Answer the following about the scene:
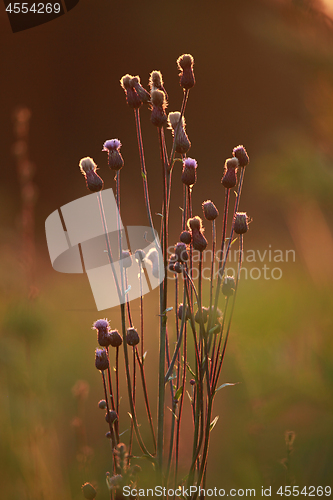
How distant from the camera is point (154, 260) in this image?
513 mm

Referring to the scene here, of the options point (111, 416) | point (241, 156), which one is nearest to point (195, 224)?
point (241, 156)

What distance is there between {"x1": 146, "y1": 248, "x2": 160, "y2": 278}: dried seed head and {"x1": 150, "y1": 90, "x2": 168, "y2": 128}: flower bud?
16 cm

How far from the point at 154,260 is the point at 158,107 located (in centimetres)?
19

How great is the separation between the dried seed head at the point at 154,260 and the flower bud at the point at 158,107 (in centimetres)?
16

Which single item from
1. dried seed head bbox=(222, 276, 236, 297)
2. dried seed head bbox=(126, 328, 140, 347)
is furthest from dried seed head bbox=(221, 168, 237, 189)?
dried seed head bbox=(126, 328, 140, 347)

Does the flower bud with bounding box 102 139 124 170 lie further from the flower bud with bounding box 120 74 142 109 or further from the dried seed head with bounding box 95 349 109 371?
the dried seed head with bounding box 95 349 109 371

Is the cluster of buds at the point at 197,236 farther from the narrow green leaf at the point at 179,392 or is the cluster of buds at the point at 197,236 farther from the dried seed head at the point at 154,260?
the narrow green leaf at the point at 179,392

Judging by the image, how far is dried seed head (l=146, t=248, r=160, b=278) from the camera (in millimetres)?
506

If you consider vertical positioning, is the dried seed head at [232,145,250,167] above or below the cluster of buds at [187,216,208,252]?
above

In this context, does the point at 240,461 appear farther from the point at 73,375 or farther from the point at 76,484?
the point at 73,375

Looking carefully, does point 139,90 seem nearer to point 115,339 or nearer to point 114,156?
point 114,156

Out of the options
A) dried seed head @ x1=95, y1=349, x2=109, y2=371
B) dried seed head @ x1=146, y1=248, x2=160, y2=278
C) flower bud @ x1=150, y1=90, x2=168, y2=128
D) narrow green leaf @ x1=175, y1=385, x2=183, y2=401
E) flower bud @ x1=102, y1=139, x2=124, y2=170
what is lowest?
narrow green leaf @ x1=175, y1=385, x2=183, y2=401

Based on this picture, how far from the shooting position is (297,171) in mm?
784

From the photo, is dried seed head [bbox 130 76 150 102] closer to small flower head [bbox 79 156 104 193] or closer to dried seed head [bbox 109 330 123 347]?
small flower head [bbox 79 156 104 193]
